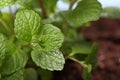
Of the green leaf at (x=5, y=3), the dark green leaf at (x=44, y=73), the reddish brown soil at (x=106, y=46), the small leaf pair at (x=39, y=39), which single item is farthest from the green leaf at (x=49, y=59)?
the reddish brown soil at (x=106, y=46)

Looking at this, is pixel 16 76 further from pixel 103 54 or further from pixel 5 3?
pixel 103 54

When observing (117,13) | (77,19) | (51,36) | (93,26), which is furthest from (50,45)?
(93,26)

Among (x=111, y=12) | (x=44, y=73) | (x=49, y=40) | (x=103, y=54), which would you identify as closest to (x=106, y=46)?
(x=103, y=54)

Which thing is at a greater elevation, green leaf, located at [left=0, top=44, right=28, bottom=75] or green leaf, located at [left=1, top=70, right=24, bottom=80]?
green leaf, located at [left=0, top=44, right=28, bottom=75]

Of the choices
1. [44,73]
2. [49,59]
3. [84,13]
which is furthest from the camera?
[44,73]

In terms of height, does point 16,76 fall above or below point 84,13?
below

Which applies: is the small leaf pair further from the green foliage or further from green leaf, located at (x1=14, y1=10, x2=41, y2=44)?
the green foliage

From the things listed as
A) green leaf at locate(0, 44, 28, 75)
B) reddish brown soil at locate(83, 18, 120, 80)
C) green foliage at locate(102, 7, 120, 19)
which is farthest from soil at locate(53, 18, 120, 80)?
green leaf at locate(0, 44, 28, 75)
